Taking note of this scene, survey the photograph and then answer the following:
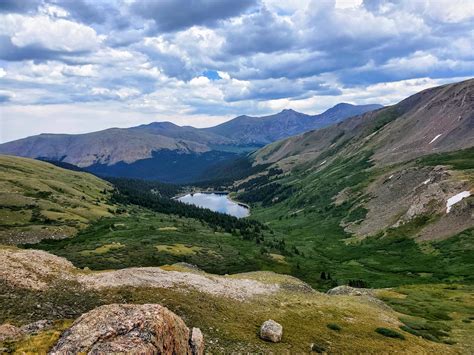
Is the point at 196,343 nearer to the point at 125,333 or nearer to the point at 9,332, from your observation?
the point at 125,333

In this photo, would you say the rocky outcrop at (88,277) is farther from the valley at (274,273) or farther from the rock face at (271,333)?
the rock face at (271,333)

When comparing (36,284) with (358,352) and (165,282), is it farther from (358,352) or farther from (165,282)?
(358,352)

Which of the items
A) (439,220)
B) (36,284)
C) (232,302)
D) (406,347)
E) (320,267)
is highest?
(36,284)

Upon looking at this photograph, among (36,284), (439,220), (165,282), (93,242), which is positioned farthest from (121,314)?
(439,220)

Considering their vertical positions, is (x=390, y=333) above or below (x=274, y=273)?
above

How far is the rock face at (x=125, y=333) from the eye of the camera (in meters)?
21.5

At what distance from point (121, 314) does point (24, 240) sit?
434 feet

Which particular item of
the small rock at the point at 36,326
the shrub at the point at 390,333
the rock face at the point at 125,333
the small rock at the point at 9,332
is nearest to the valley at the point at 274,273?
the shrub at the point at 390,333

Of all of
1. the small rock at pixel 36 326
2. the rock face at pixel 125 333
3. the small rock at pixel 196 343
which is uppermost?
the rock face at pixel 125 333

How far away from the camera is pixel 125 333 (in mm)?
22594

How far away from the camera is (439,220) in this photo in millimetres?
150375

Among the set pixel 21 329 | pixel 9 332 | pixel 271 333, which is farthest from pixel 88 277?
pixel 271 333

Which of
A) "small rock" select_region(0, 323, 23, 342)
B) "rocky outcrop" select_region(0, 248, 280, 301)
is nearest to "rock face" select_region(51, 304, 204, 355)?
"small rock" select_region(0, 323, 23, 342)

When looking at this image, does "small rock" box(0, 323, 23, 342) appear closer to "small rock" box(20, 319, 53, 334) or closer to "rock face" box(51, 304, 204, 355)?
"small rock" box(20, 319, 53, 334)
